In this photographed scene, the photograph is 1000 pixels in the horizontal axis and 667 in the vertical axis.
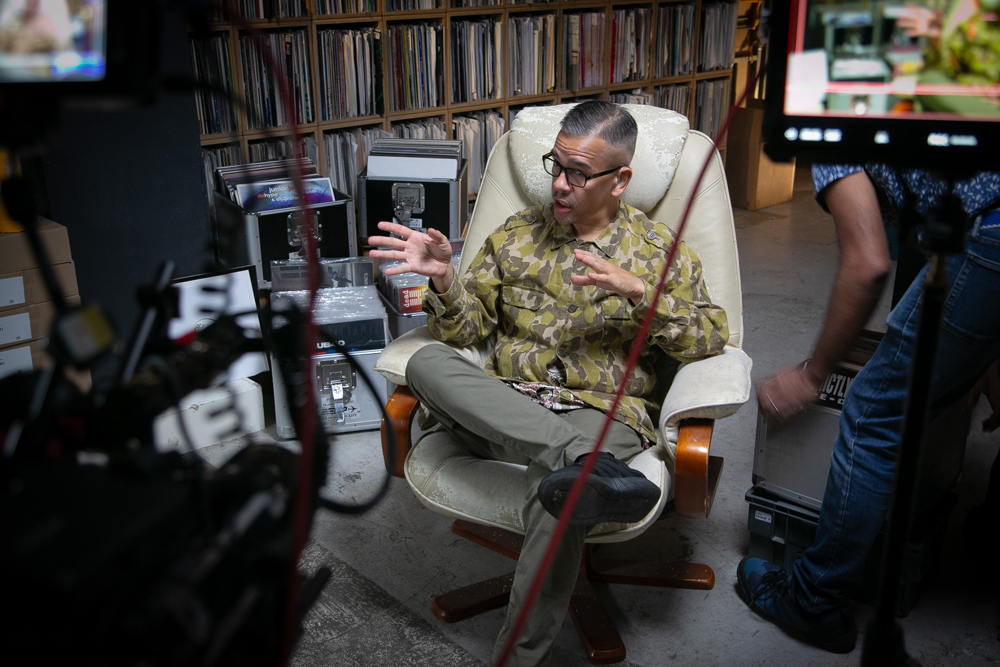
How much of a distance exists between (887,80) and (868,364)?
897 mm

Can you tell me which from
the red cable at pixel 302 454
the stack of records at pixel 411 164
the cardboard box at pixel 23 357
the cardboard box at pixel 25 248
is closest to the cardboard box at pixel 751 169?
the stack of records at pixel 411 164

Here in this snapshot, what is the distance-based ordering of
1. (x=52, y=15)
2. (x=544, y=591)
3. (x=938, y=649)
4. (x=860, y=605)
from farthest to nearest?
(x=860, y=605), (x=938, y=649), (x=544, y=591), (x=52, y=15)

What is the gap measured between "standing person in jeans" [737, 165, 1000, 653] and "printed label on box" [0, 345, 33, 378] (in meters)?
2.02

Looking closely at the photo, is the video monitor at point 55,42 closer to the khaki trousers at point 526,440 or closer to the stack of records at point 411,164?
the khaki trousers at point 526,440

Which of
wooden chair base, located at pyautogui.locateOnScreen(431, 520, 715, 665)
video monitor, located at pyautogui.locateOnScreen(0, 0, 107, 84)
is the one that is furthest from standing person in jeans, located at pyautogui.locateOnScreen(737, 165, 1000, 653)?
video monitor, located at pyautogui.locateOnScreen(0, 0, 107, 84)

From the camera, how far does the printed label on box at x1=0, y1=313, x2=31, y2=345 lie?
220cm

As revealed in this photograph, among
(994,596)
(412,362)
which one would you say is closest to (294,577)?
(412,362)

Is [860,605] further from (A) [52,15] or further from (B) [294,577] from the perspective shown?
(A) [52,15]

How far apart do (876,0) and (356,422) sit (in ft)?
7.24

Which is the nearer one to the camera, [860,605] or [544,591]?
[544,591]

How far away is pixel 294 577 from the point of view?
0.59 m

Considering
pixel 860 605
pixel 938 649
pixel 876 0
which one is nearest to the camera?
pixel 876 0

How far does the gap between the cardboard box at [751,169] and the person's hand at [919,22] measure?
4.34m

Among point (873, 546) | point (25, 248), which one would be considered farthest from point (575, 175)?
point (25, 248)
